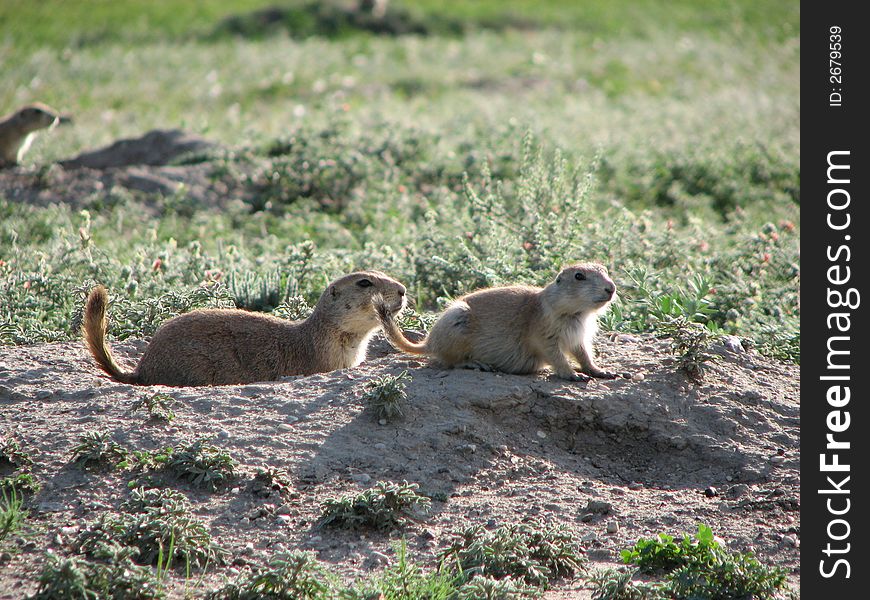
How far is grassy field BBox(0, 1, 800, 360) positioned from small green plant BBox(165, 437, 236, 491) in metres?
2.30

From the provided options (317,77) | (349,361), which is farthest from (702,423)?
(317,77)

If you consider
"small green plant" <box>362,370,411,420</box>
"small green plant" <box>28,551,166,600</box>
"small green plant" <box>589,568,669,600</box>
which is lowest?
"small green plant" <box>589,568,669,600</box>

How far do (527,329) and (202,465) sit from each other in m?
2.12

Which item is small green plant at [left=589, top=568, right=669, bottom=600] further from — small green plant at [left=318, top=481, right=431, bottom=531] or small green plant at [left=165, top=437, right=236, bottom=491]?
small green plant at [left=165, top=437, right=236, bottom=491]

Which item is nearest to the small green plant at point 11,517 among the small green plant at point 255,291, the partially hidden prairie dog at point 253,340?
the partially hidden prairie dog at point 253,340

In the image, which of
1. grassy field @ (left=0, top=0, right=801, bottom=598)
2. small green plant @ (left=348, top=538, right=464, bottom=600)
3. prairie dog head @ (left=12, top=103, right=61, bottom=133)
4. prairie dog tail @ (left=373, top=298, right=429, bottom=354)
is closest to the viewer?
small green plant @ (left=348, top=538, right=464, bottom=600)

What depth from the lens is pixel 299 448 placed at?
189 inches

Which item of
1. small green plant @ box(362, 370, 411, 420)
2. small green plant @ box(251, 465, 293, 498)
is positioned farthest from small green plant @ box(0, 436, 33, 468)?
small green plant @ box(362, 370, 411, 420)

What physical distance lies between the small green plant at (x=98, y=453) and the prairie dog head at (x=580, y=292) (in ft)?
8.29

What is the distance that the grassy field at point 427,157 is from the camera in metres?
7.62

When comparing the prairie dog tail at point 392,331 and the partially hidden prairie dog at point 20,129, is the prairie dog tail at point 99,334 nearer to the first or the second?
the prairie dog tail at point 392,331

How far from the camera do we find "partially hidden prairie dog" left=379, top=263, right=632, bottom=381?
5.69 m
